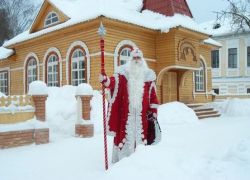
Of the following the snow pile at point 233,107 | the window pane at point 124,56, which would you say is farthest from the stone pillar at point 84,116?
the snow pile at point 233,107

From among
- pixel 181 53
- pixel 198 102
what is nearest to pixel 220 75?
pixel 198 102

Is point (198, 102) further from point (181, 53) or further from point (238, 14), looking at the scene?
point (238, 14)

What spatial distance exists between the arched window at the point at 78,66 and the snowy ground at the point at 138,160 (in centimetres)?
477

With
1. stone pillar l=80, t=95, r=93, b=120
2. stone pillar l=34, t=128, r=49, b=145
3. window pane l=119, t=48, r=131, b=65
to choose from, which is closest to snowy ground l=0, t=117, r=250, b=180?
stone pillar l=34, t=128, r=49, b=145

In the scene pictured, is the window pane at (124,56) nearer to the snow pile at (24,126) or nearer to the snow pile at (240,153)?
the snow pile at (24,126)

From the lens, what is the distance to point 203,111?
55.6 feet

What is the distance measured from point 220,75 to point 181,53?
18402 millimetres

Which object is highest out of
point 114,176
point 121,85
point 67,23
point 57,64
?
point 67,23

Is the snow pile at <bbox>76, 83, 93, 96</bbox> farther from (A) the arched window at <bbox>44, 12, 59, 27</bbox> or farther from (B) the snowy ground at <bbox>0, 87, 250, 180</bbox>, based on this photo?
(A) the arched window at <bbox>44, 12, 59, 27</bbox>

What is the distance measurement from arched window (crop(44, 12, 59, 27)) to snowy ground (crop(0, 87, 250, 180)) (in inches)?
308

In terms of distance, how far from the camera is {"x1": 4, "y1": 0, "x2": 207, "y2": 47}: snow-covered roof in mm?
13915

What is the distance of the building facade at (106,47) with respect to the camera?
557 inches

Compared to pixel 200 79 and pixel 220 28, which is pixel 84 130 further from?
pixel 220 28

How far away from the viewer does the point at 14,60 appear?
→ 1952 cm
